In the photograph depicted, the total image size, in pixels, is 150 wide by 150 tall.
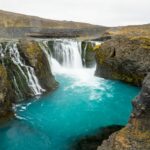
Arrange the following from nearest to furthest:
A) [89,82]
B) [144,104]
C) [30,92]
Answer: [144,104] → [30,92] → [89,82]

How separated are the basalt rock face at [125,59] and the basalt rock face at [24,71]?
18.4ft

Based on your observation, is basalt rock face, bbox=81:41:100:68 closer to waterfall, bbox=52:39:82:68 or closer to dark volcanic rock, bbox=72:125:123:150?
waterfall, bbox=52:39:82:68

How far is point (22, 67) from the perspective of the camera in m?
18.9

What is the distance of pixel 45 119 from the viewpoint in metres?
14.9

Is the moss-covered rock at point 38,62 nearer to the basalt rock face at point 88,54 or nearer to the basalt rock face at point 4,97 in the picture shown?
the basalt rock face at point 4,97

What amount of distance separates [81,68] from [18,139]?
17.2m

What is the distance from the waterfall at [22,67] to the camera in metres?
18.7

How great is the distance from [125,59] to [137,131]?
1560 cm

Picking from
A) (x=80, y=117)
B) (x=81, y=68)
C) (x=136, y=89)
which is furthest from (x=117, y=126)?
(x=81, y=68)

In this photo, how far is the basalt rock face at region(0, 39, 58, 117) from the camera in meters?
17.7

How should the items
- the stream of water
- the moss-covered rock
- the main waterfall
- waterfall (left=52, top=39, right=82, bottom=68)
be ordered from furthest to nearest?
waterfall (left=52, top=39, right=82, bottom=68) < the main waterfall < the moss-covered rock < the stream of water

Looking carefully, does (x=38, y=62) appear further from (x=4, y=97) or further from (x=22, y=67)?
(x=4, y=97)

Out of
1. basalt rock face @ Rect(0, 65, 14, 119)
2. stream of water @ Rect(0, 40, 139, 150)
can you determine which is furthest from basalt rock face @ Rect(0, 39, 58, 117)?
stream of water @ Rect(0, 40, 139, 150)

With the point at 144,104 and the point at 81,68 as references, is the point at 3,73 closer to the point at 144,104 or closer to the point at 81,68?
the point at 144,104
